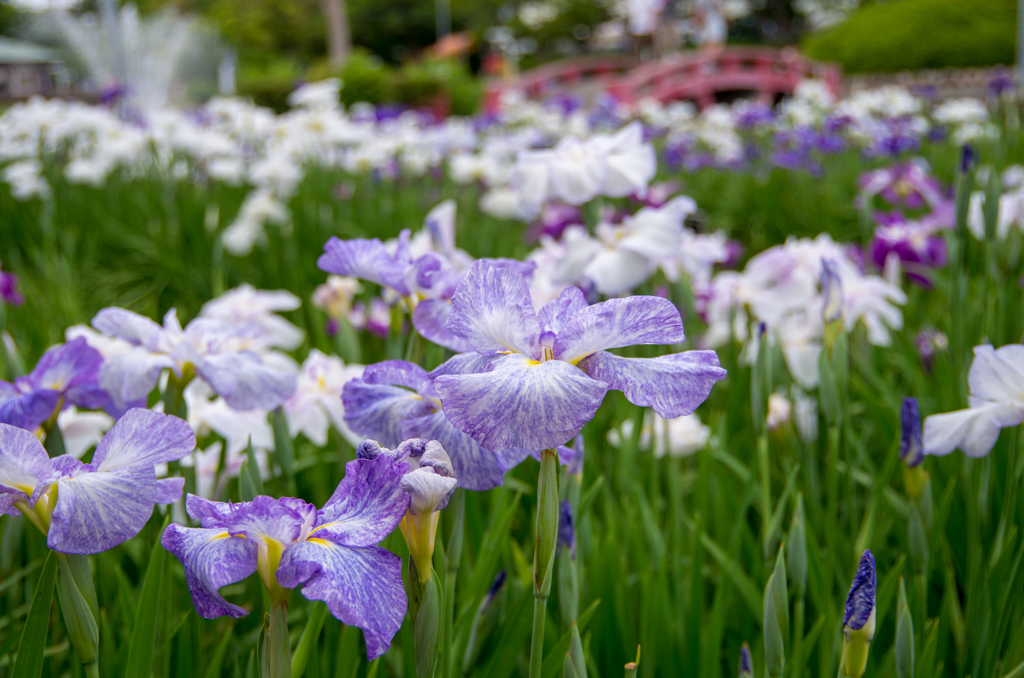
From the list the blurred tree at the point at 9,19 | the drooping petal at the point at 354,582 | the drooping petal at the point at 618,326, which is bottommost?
the drooping petal at the point at 354,582

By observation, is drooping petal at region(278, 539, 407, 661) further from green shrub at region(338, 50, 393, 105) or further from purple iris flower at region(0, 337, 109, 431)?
green shrub at region(338, 50, 393, 105)

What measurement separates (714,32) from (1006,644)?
1902cm

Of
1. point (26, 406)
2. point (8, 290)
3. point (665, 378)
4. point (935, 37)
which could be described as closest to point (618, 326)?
point (665, 378)

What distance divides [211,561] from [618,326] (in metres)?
0.35

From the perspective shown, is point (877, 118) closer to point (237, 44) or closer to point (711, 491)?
point (711, 491)

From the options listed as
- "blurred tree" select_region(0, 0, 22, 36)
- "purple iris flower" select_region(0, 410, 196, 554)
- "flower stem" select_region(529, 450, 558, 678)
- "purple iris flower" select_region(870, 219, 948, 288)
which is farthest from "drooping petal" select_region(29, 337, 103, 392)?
"blurred tree" select_region(0, 0, 22, 36)

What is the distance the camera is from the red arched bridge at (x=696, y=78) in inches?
642

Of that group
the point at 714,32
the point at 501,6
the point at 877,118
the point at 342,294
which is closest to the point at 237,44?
the point at 501,6

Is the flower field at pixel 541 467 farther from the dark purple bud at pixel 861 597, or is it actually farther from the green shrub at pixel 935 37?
the green shrub at pixel 935 37

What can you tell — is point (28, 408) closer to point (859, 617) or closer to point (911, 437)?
point (859, 617)

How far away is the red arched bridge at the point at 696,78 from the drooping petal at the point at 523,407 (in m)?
15.7

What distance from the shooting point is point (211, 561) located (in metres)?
0.53

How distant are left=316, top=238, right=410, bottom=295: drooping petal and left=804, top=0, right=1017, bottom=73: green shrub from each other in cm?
2006

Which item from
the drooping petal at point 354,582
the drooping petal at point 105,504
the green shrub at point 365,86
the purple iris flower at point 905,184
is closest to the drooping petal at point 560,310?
the drooping petal at point 354,582
